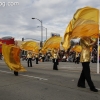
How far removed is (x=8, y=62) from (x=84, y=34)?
5.40 metres

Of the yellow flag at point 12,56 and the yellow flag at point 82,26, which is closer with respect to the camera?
the yellow flag at point 82,26

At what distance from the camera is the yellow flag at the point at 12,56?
1161cm

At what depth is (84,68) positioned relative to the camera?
24.2ft

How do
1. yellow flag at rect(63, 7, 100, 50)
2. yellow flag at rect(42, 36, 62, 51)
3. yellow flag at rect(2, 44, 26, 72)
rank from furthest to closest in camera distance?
yellow flag at rect(42, 36, 62, 51)
yellow flag at rect(2, 44, 26, 72)
yellow flag at rect(63, 7, 100, 50)

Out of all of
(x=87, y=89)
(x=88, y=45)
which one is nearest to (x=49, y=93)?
(x=87, y=89)

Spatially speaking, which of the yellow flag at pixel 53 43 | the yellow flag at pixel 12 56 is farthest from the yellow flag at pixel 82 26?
the yellow flag at pixel 53 43

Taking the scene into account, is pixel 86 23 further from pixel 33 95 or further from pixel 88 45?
pixel 33 95

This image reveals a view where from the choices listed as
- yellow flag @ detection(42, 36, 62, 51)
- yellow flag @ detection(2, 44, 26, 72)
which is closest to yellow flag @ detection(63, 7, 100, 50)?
yellow flag @ detection(2, 44, 26, 72)

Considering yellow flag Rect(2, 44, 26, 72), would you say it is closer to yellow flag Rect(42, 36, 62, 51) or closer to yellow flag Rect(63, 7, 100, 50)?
yellow flag Rect(63, 7, 100, 50)

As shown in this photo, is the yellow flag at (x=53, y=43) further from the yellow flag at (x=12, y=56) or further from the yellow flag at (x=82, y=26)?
the yellow flag at (x=82, y=26)

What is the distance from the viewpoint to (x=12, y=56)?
11.8m

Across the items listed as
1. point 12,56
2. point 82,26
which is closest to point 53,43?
point 12,56

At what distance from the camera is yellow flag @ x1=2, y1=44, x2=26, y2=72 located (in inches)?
457

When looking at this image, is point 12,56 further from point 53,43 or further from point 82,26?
point 53,43
